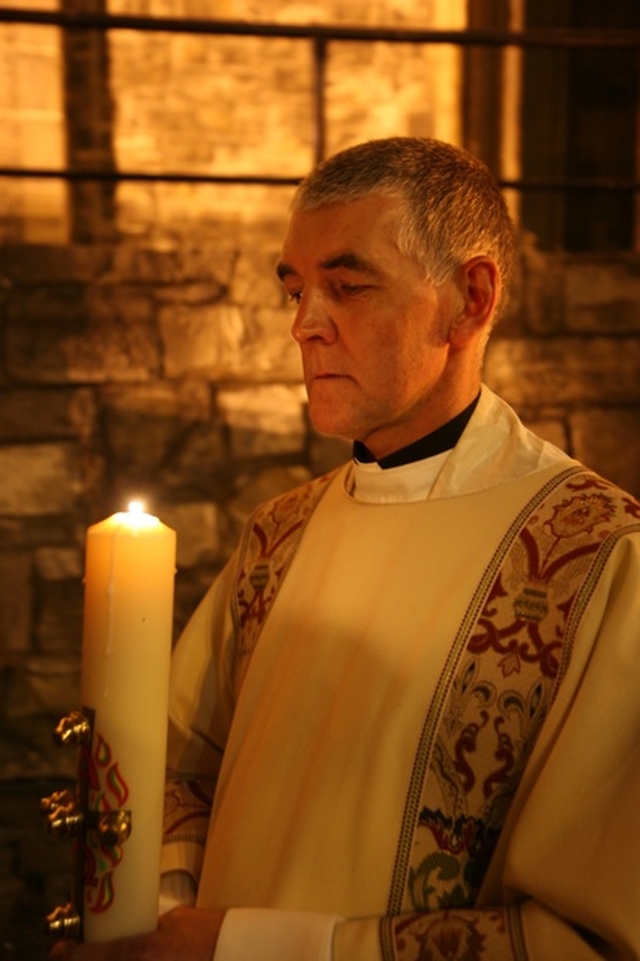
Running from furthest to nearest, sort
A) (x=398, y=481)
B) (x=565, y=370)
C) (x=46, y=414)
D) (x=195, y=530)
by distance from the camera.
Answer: (x=565, y=370) → (x=195, y=530) → (x=46, y=414) → (x=398, y=481)

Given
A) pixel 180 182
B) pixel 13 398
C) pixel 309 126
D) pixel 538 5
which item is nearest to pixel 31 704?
pixel 13 398

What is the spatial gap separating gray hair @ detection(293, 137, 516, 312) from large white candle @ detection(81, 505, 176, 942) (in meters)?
0.69

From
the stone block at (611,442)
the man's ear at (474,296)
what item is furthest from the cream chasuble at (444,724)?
the stone block at (611,442)

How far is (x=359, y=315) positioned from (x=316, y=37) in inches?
87.5

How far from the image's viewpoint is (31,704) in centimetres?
361

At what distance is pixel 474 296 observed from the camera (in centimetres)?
180

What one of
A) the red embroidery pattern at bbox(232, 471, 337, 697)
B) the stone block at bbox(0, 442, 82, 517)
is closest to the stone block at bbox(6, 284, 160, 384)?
the stone block at bbox(0, 442, 82, 517)

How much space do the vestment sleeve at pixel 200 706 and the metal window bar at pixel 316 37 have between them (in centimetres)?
182

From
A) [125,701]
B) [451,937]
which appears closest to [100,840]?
[125,701]

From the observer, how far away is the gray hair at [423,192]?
1.74 meters

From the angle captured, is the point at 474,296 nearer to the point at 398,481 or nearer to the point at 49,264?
the point at 398,481

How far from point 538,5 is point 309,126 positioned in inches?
42.0

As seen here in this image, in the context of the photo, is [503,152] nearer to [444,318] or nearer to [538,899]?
[444,318]

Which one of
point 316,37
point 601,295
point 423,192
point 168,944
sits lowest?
point 168,944
